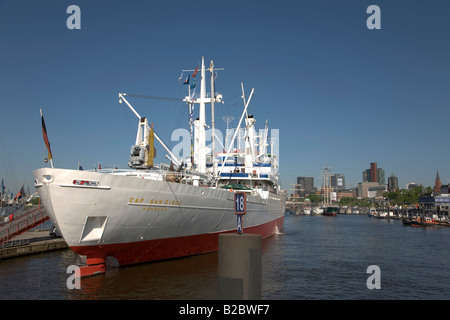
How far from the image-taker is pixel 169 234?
20312 mm

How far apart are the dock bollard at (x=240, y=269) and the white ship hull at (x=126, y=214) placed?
1172cm

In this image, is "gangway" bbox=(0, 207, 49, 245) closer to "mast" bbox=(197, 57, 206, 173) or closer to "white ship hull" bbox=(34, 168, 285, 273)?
"white ship hull" bbox=(34, 168, 285, 273)

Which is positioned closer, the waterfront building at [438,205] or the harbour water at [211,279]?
the harbour water at [211,279]

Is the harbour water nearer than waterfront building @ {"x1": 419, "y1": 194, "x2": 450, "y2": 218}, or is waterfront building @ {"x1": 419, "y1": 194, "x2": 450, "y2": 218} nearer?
the harbour water

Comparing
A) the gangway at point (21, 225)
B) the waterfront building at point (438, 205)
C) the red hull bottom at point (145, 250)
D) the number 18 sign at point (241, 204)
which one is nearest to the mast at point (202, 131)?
the red hull bottom at point (145, 250)

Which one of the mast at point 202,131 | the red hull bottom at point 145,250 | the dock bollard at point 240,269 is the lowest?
the red hull bottom at point 145,250

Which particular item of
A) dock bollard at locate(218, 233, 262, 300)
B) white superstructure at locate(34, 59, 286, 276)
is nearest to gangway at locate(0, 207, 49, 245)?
white superstructure at locate(34, 59, 286, 276)

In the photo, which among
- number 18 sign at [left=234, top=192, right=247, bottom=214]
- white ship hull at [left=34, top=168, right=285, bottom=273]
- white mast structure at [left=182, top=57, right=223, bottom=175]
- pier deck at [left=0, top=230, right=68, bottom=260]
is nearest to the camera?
number 18 sign at [left=234, top=192, right=247, bottom=214]

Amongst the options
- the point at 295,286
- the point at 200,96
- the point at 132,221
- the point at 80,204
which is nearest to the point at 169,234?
the point at 132,221

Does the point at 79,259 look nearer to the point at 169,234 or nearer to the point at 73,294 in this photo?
the point at 169,234

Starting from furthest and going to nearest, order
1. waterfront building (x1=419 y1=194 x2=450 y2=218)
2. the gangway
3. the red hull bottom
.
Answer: waterfront building (x1=419 y1=194 x2=450 y2=218) → the gangway → the red hull bottom

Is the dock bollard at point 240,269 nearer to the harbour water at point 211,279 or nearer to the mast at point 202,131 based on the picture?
the harbour water at point 211,279

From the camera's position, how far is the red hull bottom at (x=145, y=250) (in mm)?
17453

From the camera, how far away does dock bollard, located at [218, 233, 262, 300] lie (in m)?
6.62
